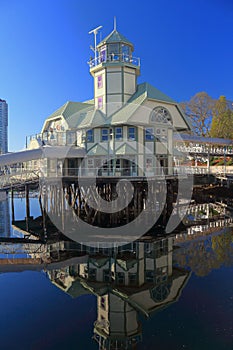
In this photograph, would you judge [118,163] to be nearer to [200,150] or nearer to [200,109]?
[200,150]

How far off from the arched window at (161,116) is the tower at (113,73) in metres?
2.39

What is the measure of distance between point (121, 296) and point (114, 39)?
19208 millimetres

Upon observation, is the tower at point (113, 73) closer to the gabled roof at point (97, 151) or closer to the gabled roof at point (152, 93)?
the gabled roof at point (152, 93)

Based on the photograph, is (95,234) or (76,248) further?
(95,234)

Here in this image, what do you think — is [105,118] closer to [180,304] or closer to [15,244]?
[15,244]

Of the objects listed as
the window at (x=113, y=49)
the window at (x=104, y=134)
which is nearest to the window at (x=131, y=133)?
the window at (x=104, y=134)

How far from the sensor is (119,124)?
20.8m

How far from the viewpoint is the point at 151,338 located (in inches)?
347

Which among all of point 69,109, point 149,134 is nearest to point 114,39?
point 69,109

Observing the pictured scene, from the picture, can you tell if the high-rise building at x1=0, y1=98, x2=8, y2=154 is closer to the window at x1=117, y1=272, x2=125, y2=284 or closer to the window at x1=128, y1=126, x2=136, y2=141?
the window at x1=128, y1=126, x2=136, y2=141

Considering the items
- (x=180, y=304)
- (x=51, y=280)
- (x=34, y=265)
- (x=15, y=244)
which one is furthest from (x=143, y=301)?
(x=15, y=244)

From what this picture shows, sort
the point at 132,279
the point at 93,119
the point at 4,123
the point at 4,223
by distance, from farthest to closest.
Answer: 1. the point at 4,123
2. the point at 4,223
3. the point at 93,119
4. the point at 132,279

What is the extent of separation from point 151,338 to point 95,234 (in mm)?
10699

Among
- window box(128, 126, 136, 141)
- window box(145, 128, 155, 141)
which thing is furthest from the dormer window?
window box(145, 128, 155, 141)
